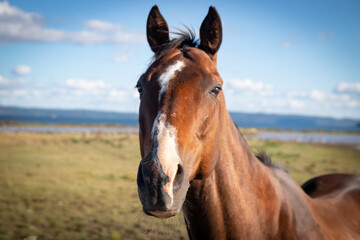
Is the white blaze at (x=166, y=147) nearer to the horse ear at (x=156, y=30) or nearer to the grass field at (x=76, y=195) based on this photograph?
the grass field at (x=76, y=195)

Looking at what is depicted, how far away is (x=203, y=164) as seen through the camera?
2.14m

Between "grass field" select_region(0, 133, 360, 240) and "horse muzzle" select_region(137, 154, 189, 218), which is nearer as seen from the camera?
"horse muzzle" select_region(137, 154, 189, 218)

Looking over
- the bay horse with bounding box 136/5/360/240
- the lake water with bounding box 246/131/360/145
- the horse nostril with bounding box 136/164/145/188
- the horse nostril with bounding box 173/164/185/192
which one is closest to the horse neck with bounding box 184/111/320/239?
the bay horse with bounding box 136/5/360/240

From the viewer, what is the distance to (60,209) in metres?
8.37

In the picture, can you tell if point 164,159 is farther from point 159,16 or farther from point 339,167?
point 339,167

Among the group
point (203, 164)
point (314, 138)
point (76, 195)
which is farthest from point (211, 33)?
point (314, 138)

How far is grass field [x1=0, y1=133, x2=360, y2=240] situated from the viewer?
6.45m

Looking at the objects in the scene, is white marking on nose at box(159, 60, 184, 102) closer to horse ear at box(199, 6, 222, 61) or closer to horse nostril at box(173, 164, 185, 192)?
horse ear at box(199, 6, 222, 61)

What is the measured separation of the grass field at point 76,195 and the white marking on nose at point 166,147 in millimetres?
611

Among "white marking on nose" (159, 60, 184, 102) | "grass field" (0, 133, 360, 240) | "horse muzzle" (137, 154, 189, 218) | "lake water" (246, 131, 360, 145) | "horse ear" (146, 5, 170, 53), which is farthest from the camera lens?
"lake water" (246, 131, 360, 145)

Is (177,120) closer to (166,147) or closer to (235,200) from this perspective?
(166,147)

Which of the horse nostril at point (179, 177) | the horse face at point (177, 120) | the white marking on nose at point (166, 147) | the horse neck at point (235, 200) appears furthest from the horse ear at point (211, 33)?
the horse nostril at point (179, 177)

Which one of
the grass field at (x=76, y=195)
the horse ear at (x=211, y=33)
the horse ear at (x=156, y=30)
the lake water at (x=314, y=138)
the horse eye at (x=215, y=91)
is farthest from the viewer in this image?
the lake water at (x=314, y=138)

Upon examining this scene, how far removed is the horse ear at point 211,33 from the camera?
238 cm
